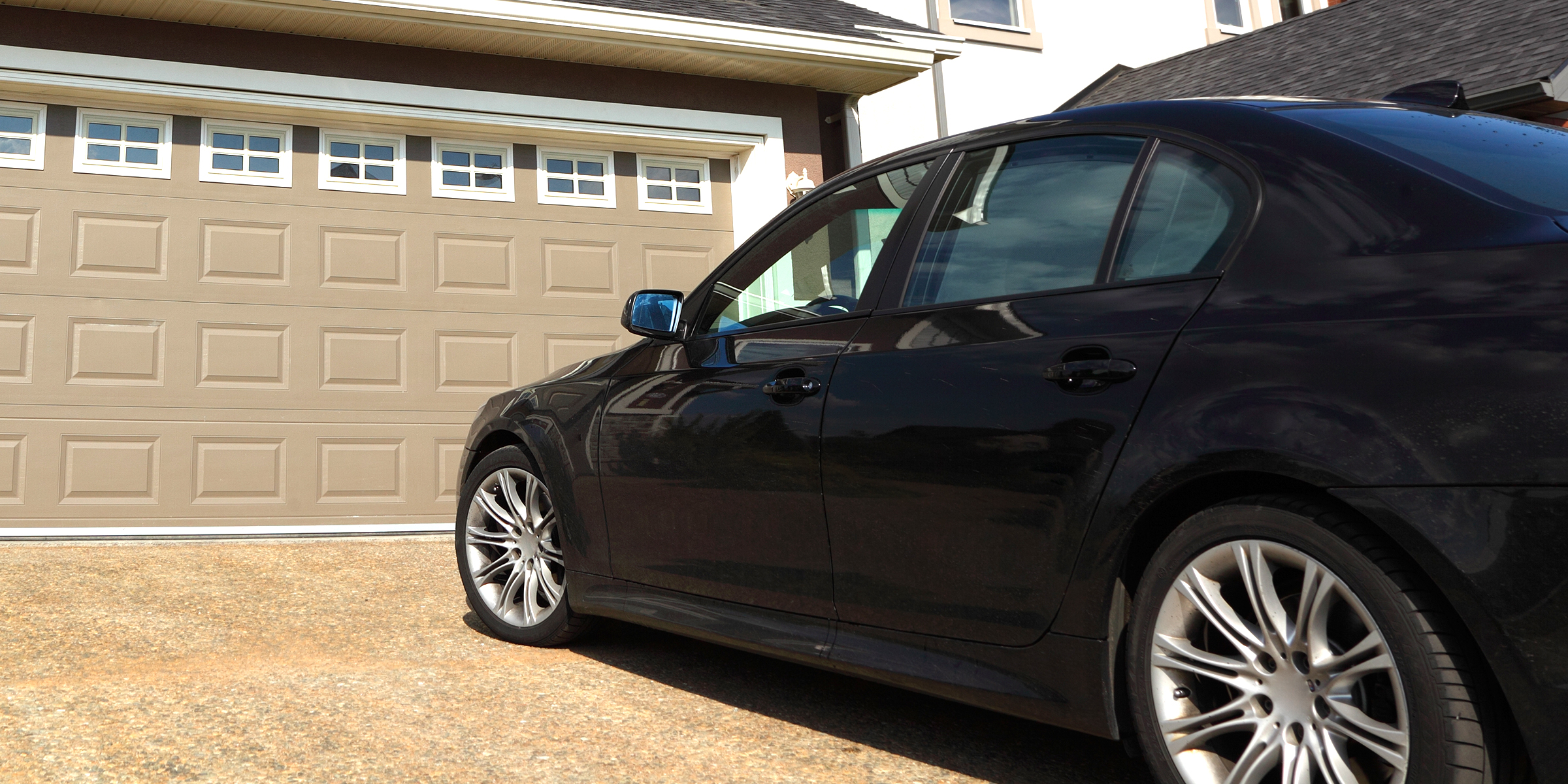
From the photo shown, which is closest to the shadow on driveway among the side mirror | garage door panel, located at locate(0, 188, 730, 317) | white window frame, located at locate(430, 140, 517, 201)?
the side mirror

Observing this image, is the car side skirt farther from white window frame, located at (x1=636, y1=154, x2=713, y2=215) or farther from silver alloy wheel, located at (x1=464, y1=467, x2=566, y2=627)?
white window frame, located at (x1=636, y1=154, x2=713, y2=215)

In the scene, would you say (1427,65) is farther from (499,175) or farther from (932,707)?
(932,707)

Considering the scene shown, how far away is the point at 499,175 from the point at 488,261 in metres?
0.62

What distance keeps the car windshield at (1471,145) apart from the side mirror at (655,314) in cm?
183

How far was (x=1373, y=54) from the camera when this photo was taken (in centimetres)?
941

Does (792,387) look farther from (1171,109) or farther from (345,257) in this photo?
(345,257)

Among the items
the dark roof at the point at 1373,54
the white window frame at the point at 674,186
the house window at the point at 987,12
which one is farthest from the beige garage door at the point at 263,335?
the dark roof at the point at 1373,54

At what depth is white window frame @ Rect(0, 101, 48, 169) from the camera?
22.7 feet

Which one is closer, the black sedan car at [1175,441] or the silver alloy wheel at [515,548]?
the black sedan car at [1175,441]

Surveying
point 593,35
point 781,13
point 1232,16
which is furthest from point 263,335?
point 1232,16

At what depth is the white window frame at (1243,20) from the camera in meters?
12.5

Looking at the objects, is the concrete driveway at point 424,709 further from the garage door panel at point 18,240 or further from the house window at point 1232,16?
the house window at point 1232,16

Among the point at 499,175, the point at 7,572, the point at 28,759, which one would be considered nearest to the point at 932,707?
the point at 28,759

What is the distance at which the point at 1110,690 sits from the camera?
2.34 meters
